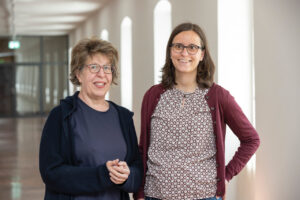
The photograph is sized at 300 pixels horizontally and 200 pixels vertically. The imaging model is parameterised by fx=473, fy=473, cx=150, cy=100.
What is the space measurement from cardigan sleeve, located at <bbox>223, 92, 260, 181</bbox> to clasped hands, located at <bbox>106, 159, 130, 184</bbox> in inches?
22.9

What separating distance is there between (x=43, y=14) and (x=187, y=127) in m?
15.5

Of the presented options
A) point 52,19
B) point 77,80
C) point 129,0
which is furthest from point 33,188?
point 52,19

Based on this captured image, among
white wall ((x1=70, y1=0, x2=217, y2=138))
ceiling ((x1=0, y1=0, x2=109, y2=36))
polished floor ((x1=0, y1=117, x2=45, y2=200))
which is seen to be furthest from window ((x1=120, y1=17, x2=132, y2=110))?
polished floor ((x1=0, y1=117, x2=45, y2=200))

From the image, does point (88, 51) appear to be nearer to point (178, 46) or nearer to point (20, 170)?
point (178, 46)

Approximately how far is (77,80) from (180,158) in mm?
693

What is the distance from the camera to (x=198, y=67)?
8.40 ft

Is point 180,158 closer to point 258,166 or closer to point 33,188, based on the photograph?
point 258,166

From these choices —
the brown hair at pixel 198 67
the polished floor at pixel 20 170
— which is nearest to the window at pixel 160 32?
the polished floor at pixel 20 170

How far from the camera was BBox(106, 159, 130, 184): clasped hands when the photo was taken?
228 centimetres

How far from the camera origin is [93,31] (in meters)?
17.3

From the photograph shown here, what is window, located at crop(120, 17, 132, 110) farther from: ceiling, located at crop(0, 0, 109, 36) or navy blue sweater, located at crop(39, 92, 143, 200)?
navy blue sweater, located at crop(39, 92, 143, 200)

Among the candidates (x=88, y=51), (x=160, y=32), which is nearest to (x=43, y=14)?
(x=160, y=32)

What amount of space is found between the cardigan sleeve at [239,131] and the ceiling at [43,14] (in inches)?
476

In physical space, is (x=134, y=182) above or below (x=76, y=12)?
below
